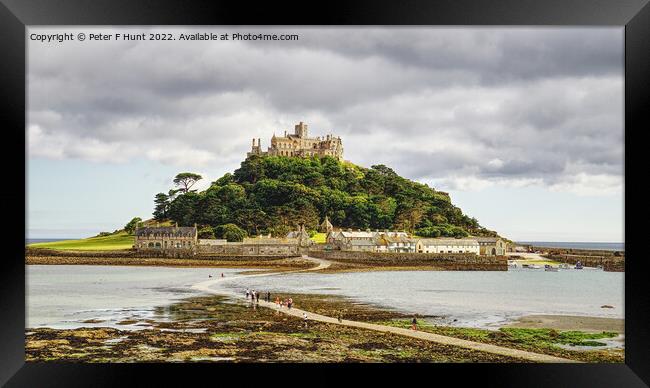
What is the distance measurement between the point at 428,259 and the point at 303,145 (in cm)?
277

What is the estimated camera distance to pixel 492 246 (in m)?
8.31

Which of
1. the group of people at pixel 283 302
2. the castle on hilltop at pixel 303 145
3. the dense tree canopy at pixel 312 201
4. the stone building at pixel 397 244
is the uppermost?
the castle on hilltop at pixel 303 145

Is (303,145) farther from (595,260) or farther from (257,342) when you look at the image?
(595,260)

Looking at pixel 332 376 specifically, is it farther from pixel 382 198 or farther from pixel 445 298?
pixel 382 198

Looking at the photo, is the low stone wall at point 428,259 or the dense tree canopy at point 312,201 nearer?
the dense tree canopy at point 312,201

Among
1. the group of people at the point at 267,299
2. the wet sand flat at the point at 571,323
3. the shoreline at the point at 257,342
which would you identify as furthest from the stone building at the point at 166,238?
→ the wet sand flat at the point at 571,323

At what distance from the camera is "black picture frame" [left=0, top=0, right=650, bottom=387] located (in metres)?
5.43

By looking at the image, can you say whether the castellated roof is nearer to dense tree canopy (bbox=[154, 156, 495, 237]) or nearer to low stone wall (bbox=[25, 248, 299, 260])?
dense tree canopy (bbox=[154, 156, 495, 237])

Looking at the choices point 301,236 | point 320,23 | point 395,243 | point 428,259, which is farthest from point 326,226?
point 320,23

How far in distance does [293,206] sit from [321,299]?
1.89 m

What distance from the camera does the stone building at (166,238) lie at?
26.7ft

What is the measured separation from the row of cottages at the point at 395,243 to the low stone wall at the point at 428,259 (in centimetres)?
8

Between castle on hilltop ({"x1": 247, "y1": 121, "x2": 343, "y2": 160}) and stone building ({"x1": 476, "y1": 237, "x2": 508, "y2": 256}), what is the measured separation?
260 cm

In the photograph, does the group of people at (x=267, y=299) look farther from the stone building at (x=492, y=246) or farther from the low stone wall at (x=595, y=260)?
the low stone wall at (x=595, y=260)
